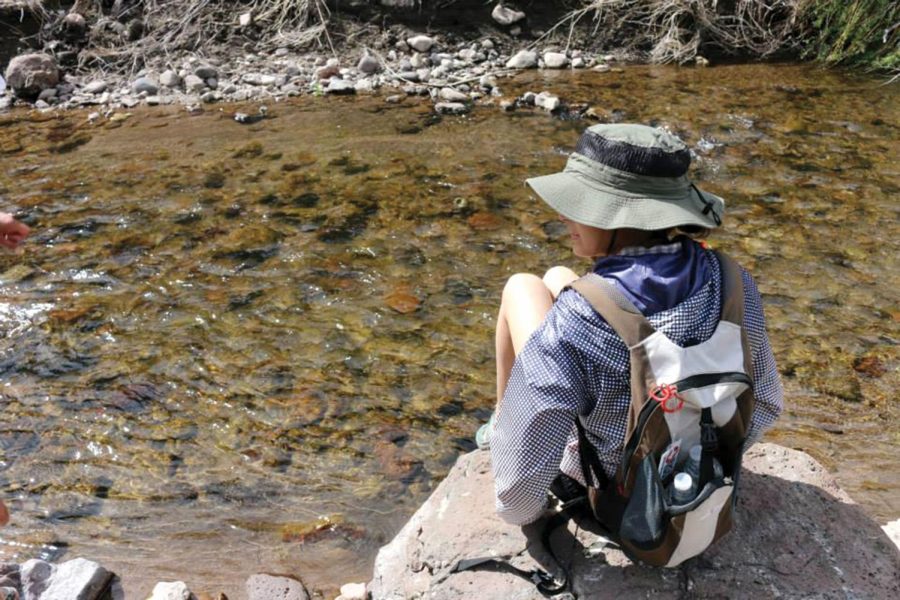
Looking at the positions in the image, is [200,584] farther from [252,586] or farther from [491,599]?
[491,599]

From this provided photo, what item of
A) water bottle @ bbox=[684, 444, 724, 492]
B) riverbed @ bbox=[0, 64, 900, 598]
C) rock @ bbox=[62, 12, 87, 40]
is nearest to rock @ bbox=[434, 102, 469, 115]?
riverbed @ bbox=[0, 64, 900, 598]

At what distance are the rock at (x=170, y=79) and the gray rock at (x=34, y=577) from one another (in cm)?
720

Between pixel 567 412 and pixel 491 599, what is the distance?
59 cm

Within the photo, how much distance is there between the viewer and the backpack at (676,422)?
6.52ft

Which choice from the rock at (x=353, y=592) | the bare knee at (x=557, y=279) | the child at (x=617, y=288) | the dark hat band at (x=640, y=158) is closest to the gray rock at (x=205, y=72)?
the bare knee at (x=557, y=279)

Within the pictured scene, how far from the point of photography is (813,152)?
677 cm

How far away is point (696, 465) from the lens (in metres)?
2.05

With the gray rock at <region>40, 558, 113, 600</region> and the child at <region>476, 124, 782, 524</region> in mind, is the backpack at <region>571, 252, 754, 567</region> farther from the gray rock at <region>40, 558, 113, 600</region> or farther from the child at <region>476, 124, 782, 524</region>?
the gray rock at <region>40, 558, 113, 600</region>

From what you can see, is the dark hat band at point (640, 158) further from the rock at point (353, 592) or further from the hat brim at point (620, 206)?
the rock at point (353, 592)

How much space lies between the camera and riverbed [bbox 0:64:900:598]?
3398 millimetres

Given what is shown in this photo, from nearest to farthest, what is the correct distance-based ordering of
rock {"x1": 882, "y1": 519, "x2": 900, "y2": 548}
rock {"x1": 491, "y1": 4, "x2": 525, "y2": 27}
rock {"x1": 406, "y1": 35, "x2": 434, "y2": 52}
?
rock {"x1": 882, "y1": 519, "x2": 900, "y2": 548} < rock {"x1": 406, "y1": 35, "x2": 434, "y2": 52} < rock {"x1": 491, "y1": 4, "x2": 525, "y2": 27}

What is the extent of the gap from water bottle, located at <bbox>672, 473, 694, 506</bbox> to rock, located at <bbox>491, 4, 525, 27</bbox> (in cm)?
908

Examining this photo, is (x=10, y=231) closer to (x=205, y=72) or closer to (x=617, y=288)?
(x=617, y=288)

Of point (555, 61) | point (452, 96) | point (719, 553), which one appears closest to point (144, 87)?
point (452, 96)
